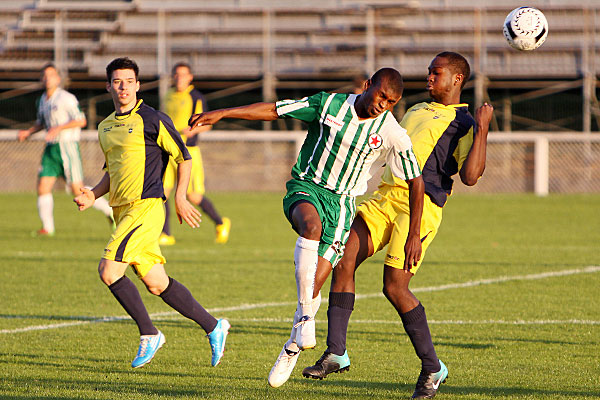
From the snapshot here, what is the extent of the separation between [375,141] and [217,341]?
5.40 ft

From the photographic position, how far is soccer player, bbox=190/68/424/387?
4.91m

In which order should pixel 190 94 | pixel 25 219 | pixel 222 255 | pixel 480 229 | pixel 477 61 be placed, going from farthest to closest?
pixel 477 61, pixel 25 219, pixel 480 229, pixel 190 94, pixel 222 255

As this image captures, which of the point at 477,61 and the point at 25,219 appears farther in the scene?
the point at 477,61

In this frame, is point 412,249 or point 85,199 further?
point 85,199

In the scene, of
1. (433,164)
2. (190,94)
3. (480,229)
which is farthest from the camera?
(480,229)

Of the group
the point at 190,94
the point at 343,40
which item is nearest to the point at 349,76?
the point at 343,40

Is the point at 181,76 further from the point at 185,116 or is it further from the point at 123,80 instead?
the point at 123,80

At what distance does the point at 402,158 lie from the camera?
4996 mm

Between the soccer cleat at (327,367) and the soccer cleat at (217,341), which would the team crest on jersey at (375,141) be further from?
the soccer cleat at (217,341)

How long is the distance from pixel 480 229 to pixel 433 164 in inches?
398

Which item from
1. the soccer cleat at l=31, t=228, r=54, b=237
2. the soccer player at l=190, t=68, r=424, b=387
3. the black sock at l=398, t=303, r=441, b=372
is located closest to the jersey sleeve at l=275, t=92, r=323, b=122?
the soccer player at l=190, t=68, r=424, b=387

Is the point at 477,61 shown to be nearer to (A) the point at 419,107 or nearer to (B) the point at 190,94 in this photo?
(B) the point at 190,94

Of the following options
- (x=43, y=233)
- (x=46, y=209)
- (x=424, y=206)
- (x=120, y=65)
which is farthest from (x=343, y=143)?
(x=43, y=233)

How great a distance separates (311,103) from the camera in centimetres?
513
